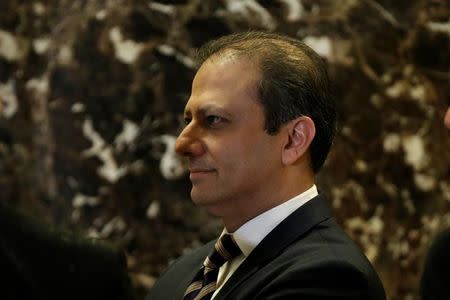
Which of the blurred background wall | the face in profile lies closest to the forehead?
the face in profile

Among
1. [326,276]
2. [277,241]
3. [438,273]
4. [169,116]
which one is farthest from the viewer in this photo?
[169,116]

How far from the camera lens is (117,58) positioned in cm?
252

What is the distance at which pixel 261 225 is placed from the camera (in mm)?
1632

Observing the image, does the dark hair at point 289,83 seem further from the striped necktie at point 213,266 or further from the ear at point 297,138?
the striped necktie at point 213,266

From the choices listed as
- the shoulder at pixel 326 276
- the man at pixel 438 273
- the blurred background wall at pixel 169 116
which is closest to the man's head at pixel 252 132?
the shoulder at pixel 326 276

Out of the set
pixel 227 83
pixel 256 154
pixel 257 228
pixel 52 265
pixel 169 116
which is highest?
pixel 227 83

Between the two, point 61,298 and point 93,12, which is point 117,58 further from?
point 61,298

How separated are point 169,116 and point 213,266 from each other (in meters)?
0.87

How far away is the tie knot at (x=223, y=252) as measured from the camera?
1.66m

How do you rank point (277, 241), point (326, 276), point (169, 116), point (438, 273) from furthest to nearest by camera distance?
1. point (169, 116)
2. point (438, 273)
3. point (277, 241)
4. point (326, 276)

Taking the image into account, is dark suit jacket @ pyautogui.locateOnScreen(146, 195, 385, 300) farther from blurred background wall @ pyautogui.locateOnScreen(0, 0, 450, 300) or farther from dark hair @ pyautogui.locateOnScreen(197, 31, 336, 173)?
blurred background wall @ pyautogui.locateOnScreen(0, 0, 450, 300)

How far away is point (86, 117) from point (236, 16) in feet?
1.69

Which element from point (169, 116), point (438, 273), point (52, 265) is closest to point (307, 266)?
point (438, 273)

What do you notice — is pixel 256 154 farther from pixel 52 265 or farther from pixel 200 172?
pixel 52 265
